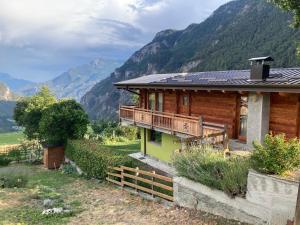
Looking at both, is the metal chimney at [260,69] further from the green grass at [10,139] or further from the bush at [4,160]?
the green grass at [10,139]

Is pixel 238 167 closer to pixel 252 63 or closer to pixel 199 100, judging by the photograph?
pixel 252 63

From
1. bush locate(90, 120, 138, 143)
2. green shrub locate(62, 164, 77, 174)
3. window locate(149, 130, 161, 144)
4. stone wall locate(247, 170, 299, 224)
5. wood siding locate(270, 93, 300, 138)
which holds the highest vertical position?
wood siding locate(270, 93, 300, 138)

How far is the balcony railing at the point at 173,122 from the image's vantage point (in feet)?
55.4

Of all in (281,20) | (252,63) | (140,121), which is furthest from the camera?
(281,20)

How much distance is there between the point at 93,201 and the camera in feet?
51.3

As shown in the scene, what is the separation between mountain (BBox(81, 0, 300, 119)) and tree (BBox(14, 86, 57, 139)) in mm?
25479

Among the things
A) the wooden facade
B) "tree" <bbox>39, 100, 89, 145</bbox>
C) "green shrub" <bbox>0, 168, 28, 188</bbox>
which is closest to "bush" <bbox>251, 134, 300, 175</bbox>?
the wooden facade

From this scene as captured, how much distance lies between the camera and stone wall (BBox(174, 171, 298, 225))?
9344mm

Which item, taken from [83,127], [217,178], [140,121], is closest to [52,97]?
[83,127]

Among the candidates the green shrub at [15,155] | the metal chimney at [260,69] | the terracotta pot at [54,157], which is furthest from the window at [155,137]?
the green shrub at [15,155]

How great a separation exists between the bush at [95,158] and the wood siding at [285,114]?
7.91m

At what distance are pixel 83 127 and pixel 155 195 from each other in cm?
1671

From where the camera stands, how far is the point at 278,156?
987 centimetres

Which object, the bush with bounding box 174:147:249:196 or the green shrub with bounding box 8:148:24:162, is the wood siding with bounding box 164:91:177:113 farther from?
the green shrub with bounding box 8:148:24:162
